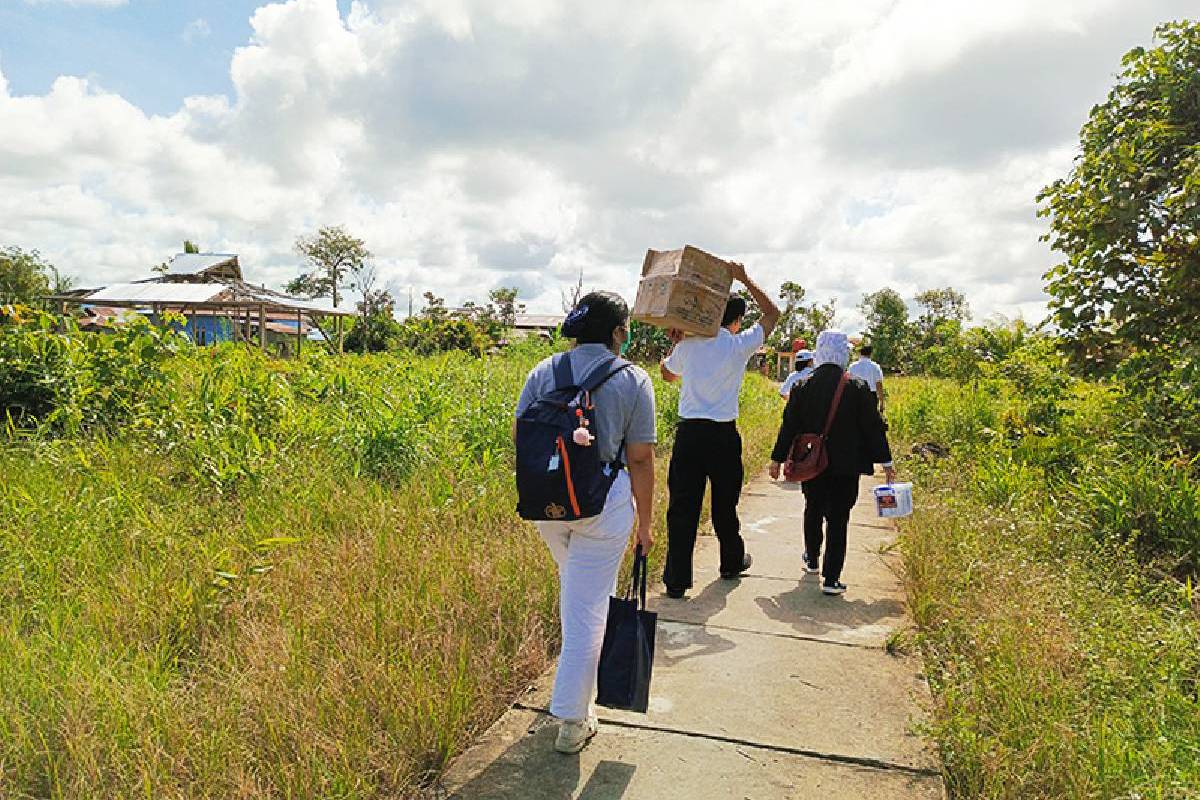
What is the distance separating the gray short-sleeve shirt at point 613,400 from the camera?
119 inches

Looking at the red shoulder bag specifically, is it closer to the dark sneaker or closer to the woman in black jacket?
the woman in black jacket

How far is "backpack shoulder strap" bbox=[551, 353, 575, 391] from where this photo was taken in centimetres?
304

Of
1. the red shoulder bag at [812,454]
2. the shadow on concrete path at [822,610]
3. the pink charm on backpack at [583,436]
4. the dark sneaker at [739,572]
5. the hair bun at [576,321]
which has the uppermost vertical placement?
the hair bun at [576,321]

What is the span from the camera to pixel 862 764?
302 centimetres

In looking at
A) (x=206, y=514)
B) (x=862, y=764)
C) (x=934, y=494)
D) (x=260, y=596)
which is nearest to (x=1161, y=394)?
(x=934, y=494)

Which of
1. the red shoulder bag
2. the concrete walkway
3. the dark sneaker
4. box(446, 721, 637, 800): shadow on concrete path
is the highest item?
the red shoulder bag

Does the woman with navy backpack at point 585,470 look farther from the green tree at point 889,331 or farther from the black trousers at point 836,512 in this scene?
the green tree at point 889,331

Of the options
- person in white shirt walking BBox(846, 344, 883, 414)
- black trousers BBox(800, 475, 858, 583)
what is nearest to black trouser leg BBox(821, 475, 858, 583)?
black trousers BBox(800, 475, 858, 583)

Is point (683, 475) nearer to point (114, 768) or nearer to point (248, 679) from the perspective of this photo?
point (248, 679)

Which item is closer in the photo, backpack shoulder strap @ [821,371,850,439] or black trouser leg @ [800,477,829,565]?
backpack shoulder strap @ [821,371,850,439]

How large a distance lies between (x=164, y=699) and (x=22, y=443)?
4.23 m

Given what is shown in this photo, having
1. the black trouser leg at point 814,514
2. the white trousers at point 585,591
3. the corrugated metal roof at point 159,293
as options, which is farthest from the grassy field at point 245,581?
the corrugated metal roof at point 159,293

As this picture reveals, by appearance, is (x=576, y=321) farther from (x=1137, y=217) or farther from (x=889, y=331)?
(x=889, y=331)

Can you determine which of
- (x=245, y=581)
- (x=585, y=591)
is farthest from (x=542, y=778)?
(x=245, y=581)
